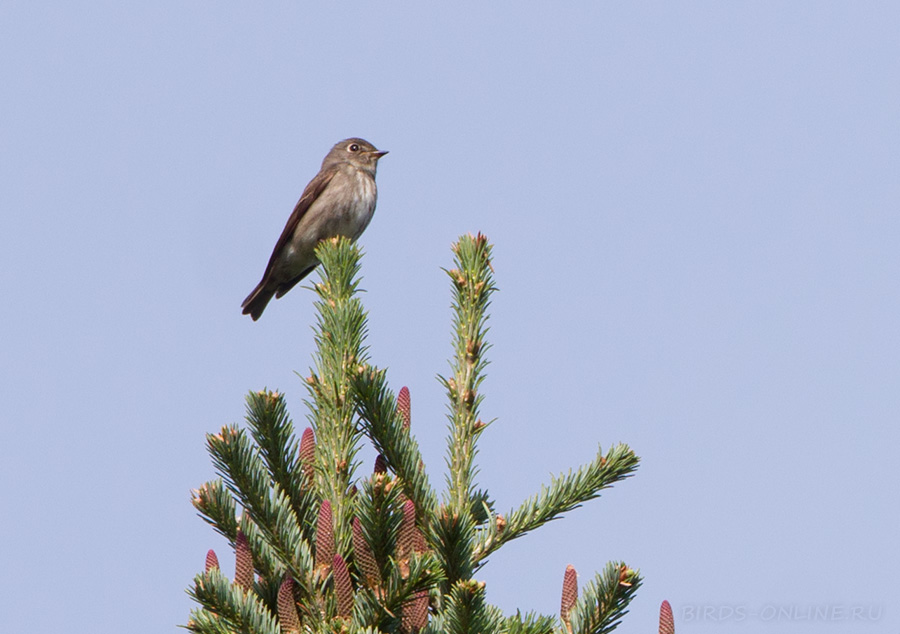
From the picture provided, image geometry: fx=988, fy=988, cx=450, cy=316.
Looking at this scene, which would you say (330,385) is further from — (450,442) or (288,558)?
(288,558)

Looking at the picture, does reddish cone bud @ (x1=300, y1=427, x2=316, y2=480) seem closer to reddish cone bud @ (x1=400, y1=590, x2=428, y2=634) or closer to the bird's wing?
reddish cone bud @ (x1=400, y1=590, x2=428, y2=634)

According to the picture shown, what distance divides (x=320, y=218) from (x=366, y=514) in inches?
300

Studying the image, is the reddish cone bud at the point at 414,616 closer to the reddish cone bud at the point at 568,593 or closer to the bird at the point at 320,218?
the reddish cone bud at the point at 568,593

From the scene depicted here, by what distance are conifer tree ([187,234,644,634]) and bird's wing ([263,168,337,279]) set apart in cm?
678

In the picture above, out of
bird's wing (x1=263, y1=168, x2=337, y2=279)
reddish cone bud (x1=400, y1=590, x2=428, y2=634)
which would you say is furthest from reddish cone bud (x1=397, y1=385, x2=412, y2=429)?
bird's wing (x1=263, y1=168, x2=337, y2=279)

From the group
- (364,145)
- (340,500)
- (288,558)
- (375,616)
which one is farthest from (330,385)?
(364,145)

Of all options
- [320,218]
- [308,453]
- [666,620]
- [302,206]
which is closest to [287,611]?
[308,453]

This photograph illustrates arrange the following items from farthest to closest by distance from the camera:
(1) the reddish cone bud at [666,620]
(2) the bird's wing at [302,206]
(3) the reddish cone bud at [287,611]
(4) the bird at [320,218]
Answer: (2) the bird's wing at [302,206], (4) the bird at [320,218], (3) the reddish cone bud at [287,611], (1) the reddish cone bud at [666,620]

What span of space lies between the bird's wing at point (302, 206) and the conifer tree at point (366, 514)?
6785 millimetres

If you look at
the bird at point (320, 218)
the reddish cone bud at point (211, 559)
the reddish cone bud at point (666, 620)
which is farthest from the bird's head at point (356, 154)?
the reddish cone bud at point (666, 620)

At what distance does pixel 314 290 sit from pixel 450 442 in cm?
99

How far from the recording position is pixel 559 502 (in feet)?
11.4

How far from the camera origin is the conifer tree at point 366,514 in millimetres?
2945

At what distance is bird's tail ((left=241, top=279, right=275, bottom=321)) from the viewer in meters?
11.0
